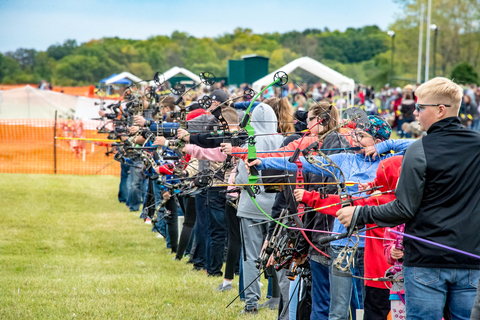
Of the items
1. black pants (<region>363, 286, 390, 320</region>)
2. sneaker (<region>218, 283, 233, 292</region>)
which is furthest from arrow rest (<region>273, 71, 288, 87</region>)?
sneaker (<region>218, 283, 233, 292</region>)

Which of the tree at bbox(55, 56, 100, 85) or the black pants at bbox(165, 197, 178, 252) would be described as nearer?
the black pants at bbox(165, 197, 178, 252)

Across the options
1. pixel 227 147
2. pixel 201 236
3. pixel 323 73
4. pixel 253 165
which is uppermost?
pixel 323 73

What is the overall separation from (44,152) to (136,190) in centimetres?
880

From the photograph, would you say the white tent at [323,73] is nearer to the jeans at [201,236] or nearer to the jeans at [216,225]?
the jeans at [201,236]

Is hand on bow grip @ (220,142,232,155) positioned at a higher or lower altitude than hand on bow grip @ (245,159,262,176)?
higher

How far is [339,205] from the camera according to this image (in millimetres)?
3502

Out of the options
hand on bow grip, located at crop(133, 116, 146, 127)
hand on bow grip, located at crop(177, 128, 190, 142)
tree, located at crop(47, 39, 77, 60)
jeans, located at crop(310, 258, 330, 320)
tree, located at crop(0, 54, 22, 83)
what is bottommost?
jeans, located at crop(310, 258, 330, 320)

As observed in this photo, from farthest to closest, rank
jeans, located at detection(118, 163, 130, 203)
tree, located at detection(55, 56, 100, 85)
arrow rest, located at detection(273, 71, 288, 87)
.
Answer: tree, located at detection(55, 56, 100, 85)
jeans, located at detection(118, 163, 130, 203)
arrow rest, located at detection(273, 71, 288, 87)

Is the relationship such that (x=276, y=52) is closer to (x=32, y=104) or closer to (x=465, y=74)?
(x=465, y=74)

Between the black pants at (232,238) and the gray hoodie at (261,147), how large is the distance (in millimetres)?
811

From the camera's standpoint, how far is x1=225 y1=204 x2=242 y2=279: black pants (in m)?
6.12

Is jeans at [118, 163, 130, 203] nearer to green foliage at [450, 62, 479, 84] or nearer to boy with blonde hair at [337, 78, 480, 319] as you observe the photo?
boy with blonde hair at [337, 78, 480, 319]

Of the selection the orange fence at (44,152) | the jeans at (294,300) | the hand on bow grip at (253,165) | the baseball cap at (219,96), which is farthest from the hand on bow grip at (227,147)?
the orange fence at (44,152)

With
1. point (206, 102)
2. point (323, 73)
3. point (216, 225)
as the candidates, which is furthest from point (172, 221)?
point (323, 73)
